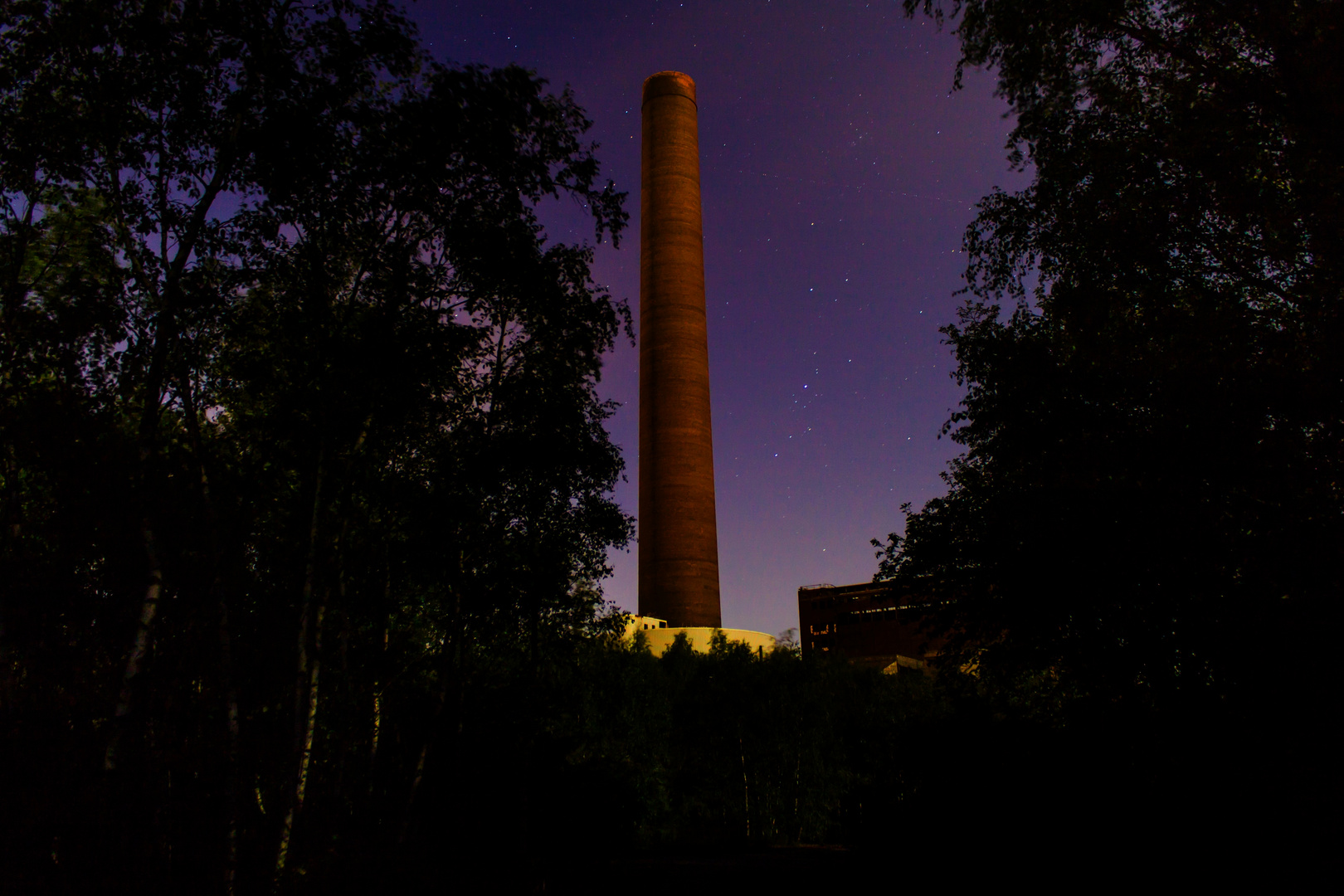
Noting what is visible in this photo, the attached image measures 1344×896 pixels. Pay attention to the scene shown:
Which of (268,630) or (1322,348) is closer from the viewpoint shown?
(1322,348)

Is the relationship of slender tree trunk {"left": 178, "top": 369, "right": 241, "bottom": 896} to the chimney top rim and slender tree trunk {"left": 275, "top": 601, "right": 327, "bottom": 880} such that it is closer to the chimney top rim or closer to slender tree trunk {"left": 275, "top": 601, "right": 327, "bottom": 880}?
slender tree trunk {"left": 275, "top": 601, "right": 327, "bottom": 880}

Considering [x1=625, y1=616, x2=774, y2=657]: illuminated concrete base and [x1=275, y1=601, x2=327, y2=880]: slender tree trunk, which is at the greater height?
[x1=625, y1=616, x2=774, y2=657]: illuminated concrete base

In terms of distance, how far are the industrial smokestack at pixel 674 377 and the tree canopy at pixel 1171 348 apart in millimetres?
23742

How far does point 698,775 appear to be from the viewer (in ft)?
106

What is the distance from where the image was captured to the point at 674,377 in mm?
39656

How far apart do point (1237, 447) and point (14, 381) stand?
54.1ft

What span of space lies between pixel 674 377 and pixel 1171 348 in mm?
30396

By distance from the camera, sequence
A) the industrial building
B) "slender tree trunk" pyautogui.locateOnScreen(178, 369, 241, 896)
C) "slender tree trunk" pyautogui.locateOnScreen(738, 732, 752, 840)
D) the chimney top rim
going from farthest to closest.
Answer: the industrial building
the chimney top rim
"slender tree trunk" pyautogui.locateOnScreen(738, 732, 752, 840)
"slender tree trunk" pyautogui.locateOnScreen(178, 369, 241, 896)

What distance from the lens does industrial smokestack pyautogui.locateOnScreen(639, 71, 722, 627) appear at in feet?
122

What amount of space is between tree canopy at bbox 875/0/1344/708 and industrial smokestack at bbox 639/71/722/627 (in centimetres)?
2374

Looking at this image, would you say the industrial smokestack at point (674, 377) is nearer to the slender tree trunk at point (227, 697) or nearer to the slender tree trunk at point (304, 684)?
the slender tree trunk at point (304, 684)

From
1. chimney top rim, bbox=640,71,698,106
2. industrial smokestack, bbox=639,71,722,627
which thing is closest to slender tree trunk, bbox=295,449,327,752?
industrial smokestack, bbox=639,71,722,627

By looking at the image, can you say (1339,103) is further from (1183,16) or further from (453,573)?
(453,573)

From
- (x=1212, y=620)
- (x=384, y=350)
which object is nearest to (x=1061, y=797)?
(x=1212, y=620)
